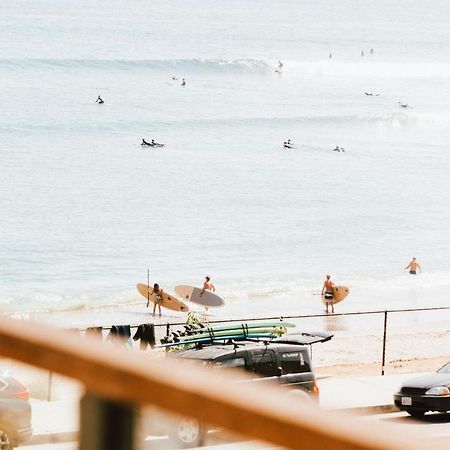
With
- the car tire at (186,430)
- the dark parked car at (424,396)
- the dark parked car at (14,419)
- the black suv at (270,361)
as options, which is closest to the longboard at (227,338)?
the black suv at (270,361)

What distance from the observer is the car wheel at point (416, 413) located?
16984 mm

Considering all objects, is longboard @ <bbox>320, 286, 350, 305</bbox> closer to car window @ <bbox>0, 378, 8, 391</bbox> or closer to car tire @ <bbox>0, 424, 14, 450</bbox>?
car window @ <bbox>0, 378, 8, 391</bbox>

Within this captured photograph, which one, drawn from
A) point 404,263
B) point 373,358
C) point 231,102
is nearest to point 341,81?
point 231,102

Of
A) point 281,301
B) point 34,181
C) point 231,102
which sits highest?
point 231,102

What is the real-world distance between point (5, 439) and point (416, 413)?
1545 centimetres

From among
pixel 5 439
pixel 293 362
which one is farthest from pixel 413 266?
pixel 5 439

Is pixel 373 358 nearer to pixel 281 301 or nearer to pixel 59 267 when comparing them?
pixel 281 301

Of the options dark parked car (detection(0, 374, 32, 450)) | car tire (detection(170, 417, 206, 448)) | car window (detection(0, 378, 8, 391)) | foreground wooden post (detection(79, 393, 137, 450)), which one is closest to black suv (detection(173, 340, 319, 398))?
car window (detection(0, 378, 8, 391))

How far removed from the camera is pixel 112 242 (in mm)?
51500

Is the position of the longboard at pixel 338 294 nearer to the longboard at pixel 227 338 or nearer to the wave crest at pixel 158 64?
the longboard at pixel 227 338

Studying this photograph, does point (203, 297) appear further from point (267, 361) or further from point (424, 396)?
point (267, 361)

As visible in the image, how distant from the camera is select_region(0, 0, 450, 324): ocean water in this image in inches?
1820

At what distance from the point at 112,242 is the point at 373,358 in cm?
2510

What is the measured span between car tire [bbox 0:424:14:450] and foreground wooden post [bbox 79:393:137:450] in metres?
0.44
